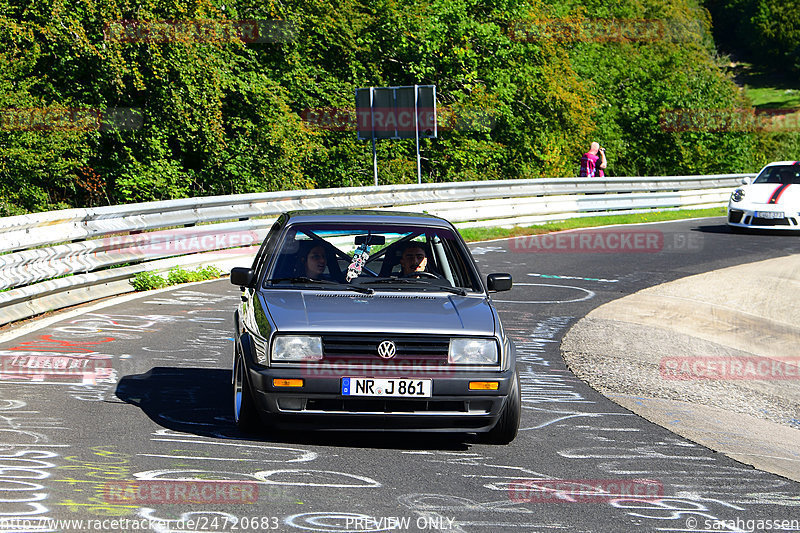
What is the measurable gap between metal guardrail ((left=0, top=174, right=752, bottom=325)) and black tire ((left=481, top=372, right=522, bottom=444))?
5637mm

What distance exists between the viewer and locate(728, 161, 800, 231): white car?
20.8 metres

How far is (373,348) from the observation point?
574 cm

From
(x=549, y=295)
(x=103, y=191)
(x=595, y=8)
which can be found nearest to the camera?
(x=549, y=295)

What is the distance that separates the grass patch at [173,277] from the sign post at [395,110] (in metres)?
8.62

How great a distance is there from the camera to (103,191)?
81.9 ft

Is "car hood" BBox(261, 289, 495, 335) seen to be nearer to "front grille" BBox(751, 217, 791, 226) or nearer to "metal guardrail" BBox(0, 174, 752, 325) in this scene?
"metal guardrail" BBox(0, 174, 752, 325)

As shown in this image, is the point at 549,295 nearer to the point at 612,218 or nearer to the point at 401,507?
the point at 401,507

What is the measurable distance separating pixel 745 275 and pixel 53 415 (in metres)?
11.2

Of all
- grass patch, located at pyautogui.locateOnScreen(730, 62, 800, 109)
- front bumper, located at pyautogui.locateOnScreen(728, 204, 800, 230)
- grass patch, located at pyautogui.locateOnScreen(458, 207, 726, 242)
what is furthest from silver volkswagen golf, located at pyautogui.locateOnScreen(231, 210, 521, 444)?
grass patch, located at pyautogui.locateOnScreen(730, 62, 800, 109)

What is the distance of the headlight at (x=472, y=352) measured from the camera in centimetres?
582

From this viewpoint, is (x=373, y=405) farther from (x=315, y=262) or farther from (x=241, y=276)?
(x=241, y=276)

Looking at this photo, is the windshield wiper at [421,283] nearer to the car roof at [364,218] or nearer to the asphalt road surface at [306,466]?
the car roof at [364,218]

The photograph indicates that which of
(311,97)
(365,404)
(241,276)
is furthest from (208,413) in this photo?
(311,97)

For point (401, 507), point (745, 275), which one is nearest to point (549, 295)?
point (745, 275)
